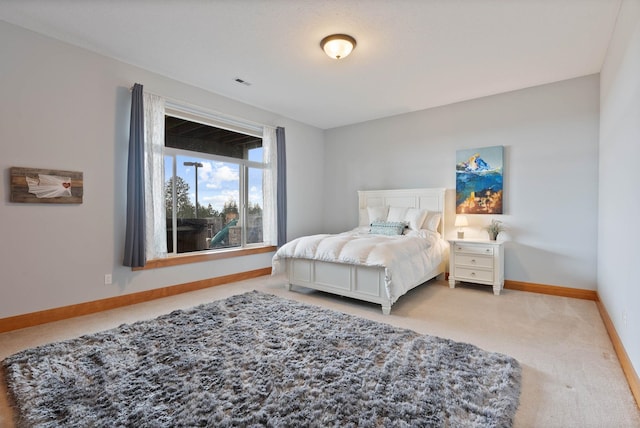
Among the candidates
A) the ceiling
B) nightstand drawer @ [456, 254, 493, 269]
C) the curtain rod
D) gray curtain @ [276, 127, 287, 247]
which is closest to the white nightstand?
nightstand drawer @ [456, 254, 493, 269]

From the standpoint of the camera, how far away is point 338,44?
9.26 feet

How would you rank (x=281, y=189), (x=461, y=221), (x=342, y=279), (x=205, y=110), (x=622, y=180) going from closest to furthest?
1. (x=622, y=180)
2. (x=342, y=279)
3. (x=205, y=110)
4. (x=461, y=221)
5. (x=281, y=189)

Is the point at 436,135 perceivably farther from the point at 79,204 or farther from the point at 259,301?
the point at 79,204

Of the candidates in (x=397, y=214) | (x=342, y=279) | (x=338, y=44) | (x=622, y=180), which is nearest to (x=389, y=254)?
(x=342, y=279)

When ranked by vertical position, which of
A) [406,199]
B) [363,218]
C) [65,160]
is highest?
[65,160]

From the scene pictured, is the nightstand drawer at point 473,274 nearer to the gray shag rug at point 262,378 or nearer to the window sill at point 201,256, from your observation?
the gray shag rug at point 262,378

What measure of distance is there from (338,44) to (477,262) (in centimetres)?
319

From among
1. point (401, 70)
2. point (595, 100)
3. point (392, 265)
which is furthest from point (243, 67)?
point (595, 100)

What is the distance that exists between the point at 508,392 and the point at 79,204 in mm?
4022

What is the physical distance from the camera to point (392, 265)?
3.14 meters

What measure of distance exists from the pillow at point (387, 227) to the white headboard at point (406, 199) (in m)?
0.59

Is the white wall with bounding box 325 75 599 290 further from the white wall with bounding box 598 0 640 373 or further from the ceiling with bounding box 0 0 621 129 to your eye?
the white wall with bounding box 598 0 640 373

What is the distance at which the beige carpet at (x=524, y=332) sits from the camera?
166 cm

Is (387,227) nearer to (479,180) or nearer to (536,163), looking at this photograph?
(479,180)
